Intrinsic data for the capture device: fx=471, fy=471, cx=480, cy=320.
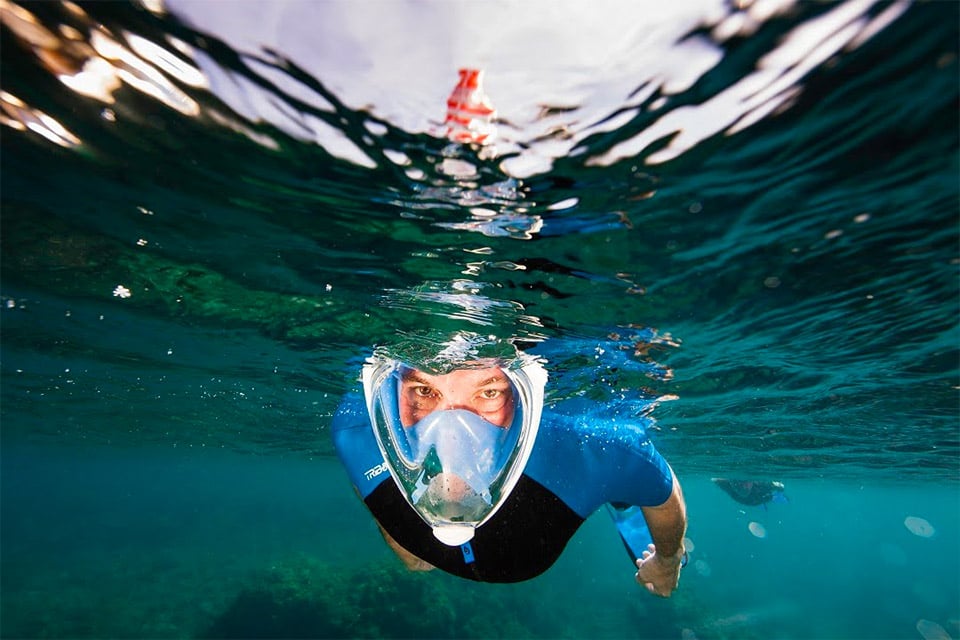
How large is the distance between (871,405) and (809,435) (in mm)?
6455

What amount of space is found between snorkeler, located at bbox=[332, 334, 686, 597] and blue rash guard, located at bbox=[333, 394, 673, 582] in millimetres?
13

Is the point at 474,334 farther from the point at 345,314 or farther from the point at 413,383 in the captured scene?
the point at 413,383

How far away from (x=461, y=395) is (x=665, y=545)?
332cm

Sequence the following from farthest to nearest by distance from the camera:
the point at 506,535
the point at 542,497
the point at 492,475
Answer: the point at 542,497 → the point at 506,535 → the point at 492,475

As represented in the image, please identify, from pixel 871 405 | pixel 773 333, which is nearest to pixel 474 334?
pixel 773 333

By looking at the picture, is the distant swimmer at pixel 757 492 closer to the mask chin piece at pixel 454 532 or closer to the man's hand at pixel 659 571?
the man's hand at pixel 659 571

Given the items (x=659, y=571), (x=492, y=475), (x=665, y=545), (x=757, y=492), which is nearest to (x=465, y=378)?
(x=492, y=475)

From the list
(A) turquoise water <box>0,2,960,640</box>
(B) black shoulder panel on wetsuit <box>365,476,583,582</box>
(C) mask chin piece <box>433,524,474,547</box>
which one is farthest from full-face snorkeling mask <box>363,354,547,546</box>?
(A) turquoise water <box>0,2,960,640</box>

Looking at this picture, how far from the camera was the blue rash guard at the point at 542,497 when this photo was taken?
18.2ft

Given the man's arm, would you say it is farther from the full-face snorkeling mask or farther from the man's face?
the man's face

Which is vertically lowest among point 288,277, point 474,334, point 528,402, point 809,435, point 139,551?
point 139,551

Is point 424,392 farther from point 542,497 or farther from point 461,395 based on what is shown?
point 542,497

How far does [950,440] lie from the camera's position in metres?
19.9

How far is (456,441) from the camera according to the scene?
5.33 m
